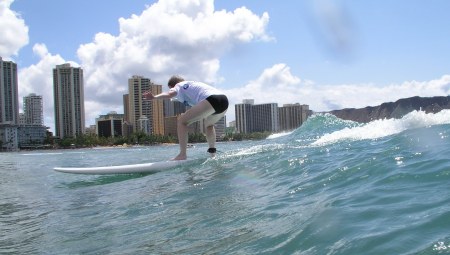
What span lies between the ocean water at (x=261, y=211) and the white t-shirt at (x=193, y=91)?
6.23ft

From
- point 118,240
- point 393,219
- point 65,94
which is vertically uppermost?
point 65,94

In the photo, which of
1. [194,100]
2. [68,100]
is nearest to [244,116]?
[68,100]

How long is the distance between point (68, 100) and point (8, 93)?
71.3ft

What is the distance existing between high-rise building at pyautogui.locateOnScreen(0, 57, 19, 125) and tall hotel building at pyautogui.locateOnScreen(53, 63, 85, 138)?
14641 mm

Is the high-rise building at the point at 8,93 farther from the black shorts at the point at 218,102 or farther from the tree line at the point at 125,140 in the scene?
the black shorts at the point at 218,102

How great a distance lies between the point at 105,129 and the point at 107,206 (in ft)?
512

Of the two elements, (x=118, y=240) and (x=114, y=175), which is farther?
(x=114, y=175)

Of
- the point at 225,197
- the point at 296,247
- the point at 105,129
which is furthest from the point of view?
the point at 105,129

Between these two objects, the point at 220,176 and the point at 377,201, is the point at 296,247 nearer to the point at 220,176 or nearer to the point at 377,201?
the point at 377,201

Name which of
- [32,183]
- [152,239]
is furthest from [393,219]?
[32,183]

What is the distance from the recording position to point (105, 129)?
156 meters

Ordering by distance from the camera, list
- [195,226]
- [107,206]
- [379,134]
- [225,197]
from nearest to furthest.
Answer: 1. [195,226]
2. [225,197]
3. [107,206]
4. [379,134]

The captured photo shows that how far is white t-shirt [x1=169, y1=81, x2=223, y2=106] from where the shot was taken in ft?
28.4

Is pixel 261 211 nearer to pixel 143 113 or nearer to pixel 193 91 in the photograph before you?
pixel 193 91
